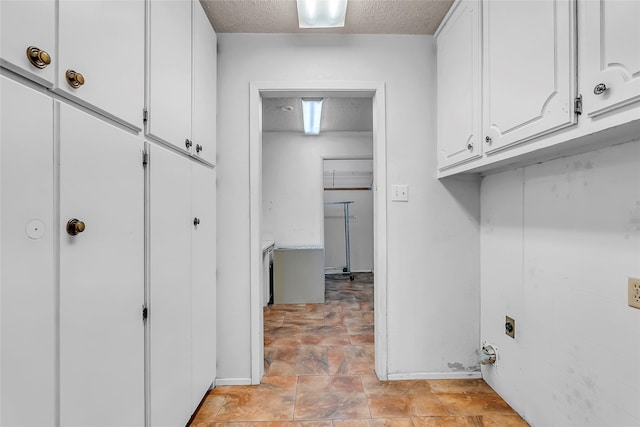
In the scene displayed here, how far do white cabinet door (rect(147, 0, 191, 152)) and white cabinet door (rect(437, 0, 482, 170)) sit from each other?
144 cm

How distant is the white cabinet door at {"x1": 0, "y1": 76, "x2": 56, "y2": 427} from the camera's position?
630mm

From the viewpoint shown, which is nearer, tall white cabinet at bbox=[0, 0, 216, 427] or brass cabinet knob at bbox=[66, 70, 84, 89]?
tall white cabinet at bbox=[0, 0, 216, 427]

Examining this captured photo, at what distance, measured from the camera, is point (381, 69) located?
2.02m

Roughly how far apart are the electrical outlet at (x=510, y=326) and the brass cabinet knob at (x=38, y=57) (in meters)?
2.20

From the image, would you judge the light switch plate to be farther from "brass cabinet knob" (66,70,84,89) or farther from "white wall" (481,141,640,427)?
"brass cabinet knob" (66,70,84,89)

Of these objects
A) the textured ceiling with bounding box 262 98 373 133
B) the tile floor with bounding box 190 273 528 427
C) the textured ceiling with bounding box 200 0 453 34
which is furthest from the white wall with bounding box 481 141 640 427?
the textured ceiling with bounding box 262 98 373 133

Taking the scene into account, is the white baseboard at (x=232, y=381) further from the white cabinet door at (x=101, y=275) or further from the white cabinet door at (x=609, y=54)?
the white cabinet door at (x=609, y=54)

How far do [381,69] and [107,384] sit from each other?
2.14 meters

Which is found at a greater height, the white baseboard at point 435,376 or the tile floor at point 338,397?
the white baseboard at point 435,376

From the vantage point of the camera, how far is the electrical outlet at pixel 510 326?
1.68m

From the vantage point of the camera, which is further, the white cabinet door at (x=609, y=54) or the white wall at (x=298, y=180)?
the white wall at (x=298, y=180)

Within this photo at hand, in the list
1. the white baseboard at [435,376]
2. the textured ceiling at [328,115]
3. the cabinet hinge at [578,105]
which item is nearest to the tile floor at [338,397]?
the white baseboard at [435,376]

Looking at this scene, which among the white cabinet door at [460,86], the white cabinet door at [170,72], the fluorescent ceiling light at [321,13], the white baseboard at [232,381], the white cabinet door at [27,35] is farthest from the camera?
the white baseboard at [232,381]

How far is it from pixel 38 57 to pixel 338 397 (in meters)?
1.99
